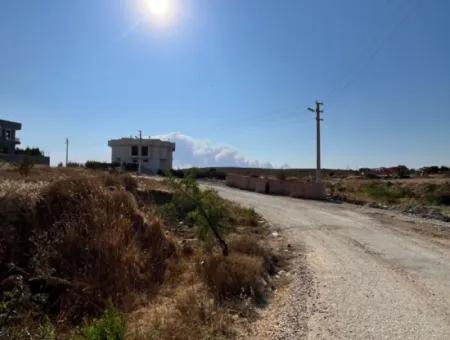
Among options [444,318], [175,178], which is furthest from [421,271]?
[175,178]

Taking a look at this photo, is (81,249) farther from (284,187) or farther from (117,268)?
(284,187)

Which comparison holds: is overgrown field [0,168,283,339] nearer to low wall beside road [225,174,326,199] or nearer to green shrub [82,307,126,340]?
green shrub [82,307,126,340]

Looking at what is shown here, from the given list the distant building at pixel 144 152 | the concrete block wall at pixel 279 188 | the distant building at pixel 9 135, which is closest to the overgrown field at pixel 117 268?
the concrete block wall at pixel 279 188

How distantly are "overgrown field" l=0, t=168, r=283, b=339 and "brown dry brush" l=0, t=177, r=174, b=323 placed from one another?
2cm

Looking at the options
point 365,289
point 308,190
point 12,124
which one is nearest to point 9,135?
point 12,124

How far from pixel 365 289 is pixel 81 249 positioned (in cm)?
550

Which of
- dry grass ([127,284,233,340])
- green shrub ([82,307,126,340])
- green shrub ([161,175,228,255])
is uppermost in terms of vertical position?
green shrub ([161,175,228,255])

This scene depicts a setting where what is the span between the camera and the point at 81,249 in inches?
342

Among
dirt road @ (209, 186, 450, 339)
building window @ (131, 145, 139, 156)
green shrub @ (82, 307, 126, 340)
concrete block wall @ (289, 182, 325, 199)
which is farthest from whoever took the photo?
building window @ (131, 145, 139, 156)

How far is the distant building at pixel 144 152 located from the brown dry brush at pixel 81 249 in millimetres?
94678

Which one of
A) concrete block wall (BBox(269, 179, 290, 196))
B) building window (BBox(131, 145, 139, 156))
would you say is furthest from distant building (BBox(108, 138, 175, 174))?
concrete block wall (BBox(269, 179, 290, 196))

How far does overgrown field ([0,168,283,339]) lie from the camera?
5.87 m

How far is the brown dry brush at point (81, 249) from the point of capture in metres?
7.59

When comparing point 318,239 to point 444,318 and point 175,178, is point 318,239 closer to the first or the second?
point 175,178
